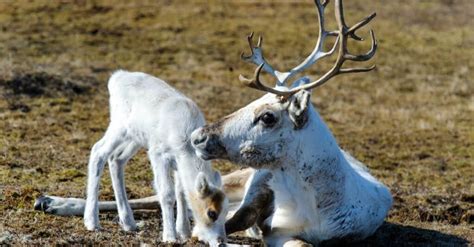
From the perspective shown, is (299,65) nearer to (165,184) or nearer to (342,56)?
(342,56)

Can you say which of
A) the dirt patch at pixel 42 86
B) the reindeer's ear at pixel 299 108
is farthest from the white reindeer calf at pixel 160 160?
the dirt patch at pixel 42 86

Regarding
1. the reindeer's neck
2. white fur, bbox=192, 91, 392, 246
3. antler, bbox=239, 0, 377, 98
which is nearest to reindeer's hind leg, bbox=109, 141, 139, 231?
white fur, bbox=192, 91, 392, 246

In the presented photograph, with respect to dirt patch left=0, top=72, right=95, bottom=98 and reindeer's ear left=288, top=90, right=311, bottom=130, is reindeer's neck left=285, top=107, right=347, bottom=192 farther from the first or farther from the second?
dirt patch left=0, top=72, right=95, bottom=98

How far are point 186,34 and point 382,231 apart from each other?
25.1 meters

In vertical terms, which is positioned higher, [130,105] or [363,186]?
[130,105]

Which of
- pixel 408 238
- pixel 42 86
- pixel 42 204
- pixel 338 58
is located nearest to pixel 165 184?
pixel 42 204

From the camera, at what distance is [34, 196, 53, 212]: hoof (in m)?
10.9

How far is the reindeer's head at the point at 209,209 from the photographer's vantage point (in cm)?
853

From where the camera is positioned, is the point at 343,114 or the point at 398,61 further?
the point at 398,61

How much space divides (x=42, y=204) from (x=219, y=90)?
14.0 metres

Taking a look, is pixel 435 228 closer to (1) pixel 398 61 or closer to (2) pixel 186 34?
(1) pixel 398 61

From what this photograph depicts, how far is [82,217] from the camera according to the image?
10812mm

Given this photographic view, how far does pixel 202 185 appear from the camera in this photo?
8492 mm

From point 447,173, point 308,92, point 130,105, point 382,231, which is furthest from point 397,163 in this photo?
point 308,92
